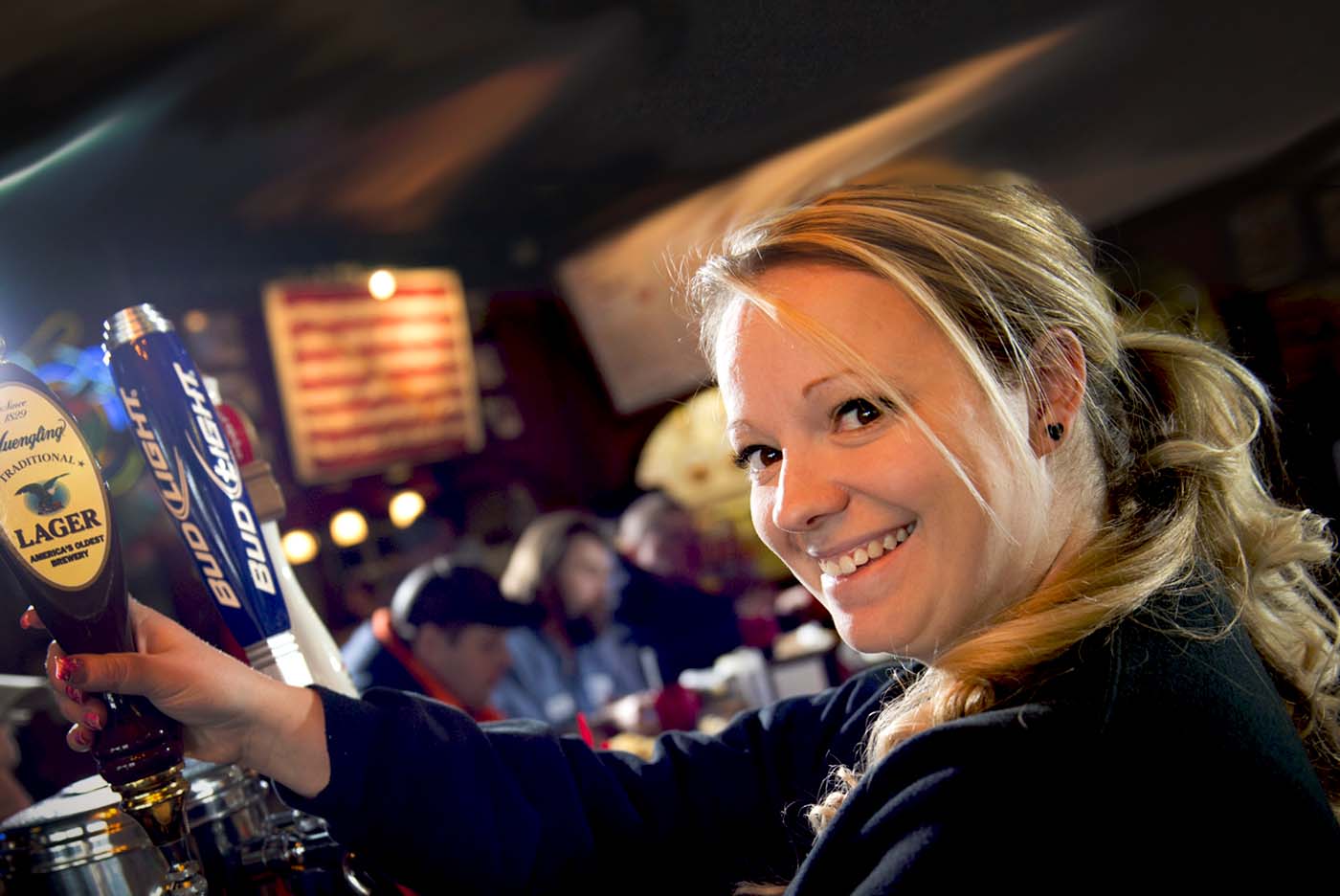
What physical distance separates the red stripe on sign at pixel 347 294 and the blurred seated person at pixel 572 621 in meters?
1.22

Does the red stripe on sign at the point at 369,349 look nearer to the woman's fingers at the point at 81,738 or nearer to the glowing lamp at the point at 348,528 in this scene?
the glowing lamp at the point at 348,528

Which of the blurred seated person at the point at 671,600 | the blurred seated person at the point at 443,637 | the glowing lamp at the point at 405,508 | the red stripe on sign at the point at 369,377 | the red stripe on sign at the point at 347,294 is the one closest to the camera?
the blurred seated person at the point at 443,637

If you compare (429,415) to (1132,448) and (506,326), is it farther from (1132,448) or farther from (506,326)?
(1132,448)

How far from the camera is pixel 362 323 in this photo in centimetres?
378

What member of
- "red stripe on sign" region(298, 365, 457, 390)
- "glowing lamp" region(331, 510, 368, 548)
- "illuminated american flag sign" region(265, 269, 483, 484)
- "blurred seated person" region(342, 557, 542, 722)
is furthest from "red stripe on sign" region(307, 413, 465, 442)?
"blurred seated person" region(342, 557, 542, 722)

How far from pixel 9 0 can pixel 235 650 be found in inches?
15.8

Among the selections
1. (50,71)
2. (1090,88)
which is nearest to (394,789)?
(50,71)

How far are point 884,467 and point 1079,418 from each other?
16cm

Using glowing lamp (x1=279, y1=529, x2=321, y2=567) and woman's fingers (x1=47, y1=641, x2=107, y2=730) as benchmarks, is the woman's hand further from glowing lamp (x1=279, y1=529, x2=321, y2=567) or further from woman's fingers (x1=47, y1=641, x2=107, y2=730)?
glowing lamp (x1=279, y1=529, x2=321, y2=567)

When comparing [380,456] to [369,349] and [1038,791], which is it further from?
[1038,791]

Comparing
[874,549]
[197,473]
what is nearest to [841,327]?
[874,549]

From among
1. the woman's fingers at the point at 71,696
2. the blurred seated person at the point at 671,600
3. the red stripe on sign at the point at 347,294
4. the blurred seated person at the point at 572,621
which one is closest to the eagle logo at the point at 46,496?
the woman's fingers at the point at 71,696

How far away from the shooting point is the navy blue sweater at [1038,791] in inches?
21.0

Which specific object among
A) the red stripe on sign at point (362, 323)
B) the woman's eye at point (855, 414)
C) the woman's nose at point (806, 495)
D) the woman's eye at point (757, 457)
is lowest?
the woman's nose at point (806, 495)
